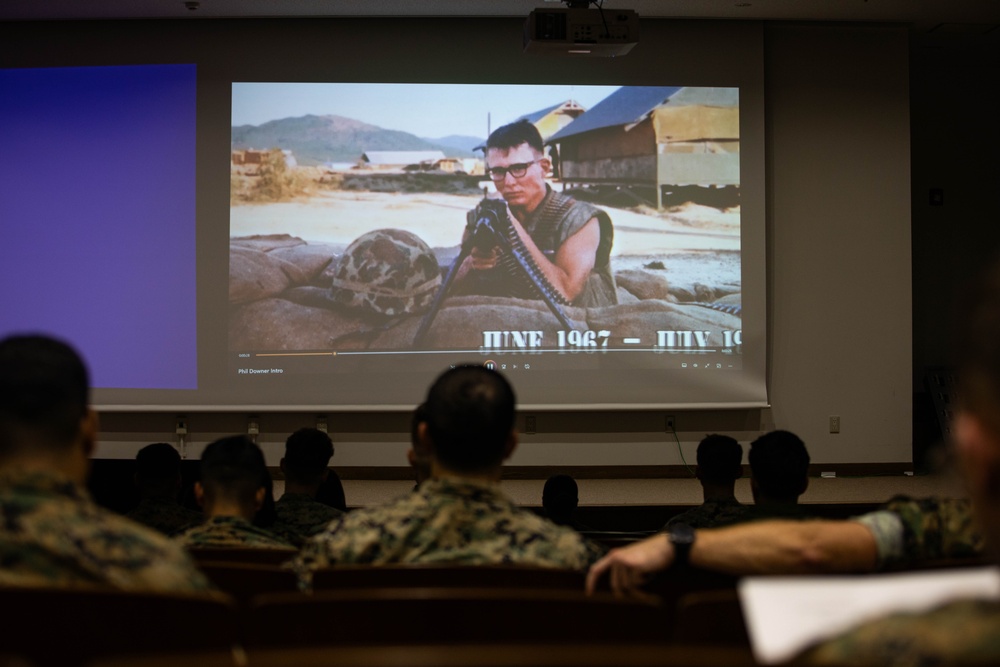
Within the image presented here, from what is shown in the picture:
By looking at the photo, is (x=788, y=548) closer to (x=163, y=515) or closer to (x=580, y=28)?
(x=163, y=515)

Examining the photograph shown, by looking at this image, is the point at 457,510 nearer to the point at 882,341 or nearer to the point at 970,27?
the point at 882,341

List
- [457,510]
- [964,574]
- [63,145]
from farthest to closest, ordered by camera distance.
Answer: [63,145] < [457,510] < [964,574]

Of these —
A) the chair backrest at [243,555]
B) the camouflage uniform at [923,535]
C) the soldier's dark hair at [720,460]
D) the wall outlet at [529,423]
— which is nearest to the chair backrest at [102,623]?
the chair backrest at [243,555]

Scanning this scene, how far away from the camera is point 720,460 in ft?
11.4

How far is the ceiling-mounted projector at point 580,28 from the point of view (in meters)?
4.84

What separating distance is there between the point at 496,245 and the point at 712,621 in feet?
17.4

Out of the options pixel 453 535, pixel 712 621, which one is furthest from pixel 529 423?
pixel 712 621

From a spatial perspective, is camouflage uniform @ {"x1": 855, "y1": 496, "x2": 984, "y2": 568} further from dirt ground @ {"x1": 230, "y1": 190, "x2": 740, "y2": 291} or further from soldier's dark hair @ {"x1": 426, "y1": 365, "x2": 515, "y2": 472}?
dirt ground @ {"x1": 230, "y1": 190, "x2": 740, "y2": 291}

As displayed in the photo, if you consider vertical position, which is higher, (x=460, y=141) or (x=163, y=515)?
(x=460, y=141)

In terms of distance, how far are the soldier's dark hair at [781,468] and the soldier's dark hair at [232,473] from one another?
4.65 feet

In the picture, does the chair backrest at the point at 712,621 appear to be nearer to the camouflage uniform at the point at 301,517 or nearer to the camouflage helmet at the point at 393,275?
the camouflage uniform at the point at 301,517

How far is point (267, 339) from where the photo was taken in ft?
21.4

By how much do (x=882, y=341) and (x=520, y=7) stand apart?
137 inches

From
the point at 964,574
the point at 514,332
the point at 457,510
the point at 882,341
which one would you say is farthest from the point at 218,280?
the point at 964,574
